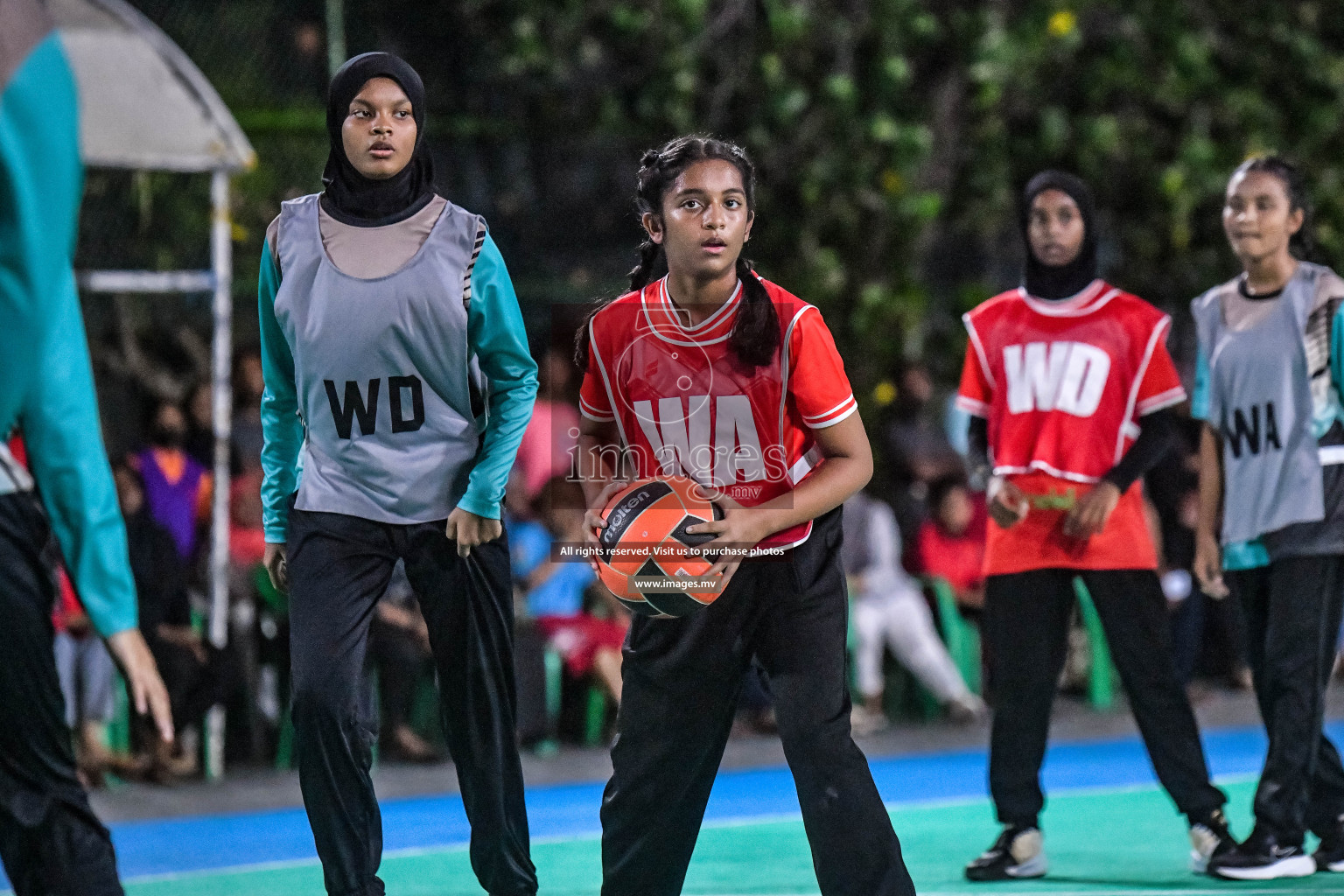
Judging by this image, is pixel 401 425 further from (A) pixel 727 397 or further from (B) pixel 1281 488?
(B) pixel 1281 488

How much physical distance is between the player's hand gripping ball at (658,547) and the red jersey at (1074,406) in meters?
2.27

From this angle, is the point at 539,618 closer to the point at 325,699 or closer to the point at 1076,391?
the point at 1076,391

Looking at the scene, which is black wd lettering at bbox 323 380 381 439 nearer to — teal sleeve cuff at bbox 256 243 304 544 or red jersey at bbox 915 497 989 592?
teal sleeve cuff at bbox 256 243 304 544

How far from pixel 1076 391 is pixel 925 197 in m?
5.35

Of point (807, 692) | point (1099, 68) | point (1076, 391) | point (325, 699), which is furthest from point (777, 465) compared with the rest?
point (1099, 68)

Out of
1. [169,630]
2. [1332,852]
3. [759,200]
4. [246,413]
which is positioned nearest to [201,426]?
[246,413]

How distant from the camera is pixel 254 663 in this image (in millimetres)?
8844

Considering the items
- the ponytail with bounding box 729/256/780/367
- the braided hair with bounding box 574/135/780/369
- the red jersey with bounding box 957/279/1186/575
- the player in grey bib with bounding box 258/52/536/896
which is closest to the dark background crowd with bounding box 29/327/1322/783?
the red jersey with bounding box 957/279/1186/575

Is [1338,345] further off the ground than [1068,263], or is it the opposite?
[1068,263]

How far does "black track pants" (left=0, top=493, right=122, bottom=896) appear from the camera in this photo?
3.34 m

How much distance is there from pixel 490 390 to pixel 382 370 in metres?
0.32

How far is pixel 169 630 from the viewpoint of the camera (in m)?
8.39

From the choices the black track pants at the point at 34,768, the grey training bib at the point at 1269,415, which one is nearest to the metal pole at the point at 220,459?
the grey training bib at the point at 1269,415

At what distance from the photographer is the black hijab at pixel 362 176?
15.1ft
